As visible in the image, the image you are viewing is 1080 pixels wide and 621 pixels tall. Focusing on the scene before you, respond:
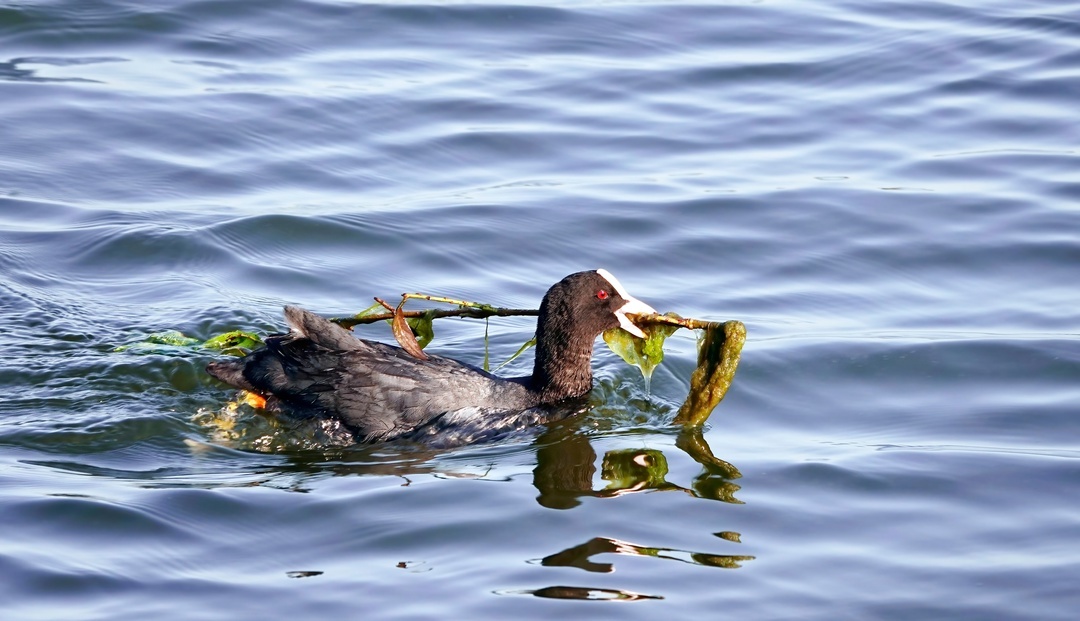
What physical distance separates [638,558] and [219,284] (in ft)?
15.1

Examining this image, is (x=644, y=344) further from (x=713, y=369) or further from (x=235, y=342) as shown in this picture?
(x=235, y=342)

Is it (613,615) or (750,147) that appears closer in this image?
(613,615)

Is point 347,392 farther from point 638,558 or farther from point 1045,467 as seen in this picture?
point 1045,467

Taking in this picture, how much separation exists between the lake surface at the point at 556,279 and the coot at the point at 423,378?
176mm

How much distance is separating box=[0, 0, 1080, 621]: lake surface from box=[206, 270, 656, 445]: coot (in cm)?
18

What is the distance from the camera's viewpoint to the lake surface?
19.3ft

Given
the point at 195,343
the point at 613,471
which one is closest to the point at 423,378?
the point at 613,471

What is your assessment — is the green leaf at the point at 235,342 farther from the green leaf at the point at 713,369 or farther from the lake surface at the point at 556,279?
the green leaf at the point at 713,369

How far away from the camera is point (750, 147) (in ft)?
39.9

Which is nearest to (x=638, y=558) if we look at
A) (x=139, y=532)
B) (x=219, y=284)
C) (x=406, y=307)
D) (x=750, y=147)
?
(x=139, y=532)

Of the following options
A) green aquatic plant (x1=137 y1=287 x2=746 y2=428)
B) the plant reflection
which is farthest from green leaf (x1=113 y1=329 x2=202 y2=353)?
the plant reflection

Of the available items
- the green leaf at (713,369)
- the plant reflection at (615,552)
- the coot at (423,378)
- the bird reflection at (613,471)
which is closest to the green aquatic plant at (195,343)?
the coot at (423,378)

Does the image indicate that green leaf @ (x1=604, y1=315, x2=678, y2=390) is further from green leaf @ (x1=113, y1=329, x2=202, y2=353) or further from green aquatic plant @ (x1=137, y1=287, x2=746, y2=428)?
green leaf @ (x1=113, y1=329, x2=202, y2=353)

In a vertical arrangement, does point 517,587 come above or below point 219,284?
below
